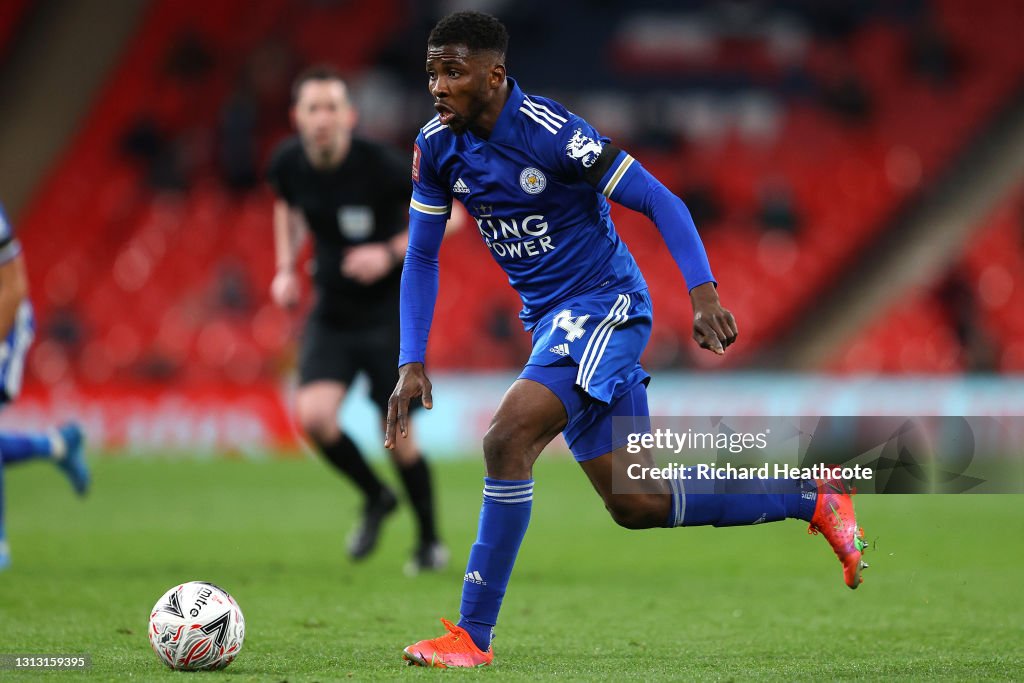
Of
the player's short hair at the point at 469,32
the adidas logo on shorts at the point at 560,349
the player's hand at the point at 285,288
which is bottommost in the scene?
the adidas logo on shorts at the point at 560,349

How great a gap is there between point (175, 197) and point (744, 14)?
949 centimetres

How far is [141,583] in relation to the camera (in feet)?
22.0

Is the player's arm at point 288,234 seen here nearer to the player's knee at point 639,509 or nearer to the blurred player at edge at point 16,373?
the blurred player at edge at point 16,373

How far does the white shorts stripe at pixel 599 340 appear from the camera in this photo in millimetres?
4520

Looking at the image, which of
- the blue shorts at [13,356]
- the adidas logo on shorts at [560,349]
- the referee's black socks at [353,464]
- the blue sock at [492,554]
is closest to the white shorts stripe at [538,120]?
the adidas logo on shorts at [560,349]

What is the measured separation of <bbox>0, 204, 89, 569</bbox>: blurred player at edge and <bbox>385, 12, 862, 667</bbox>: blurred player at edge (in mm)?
2696

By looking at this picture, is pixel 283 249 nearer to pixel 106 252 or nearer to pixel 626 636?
pixel 626 636

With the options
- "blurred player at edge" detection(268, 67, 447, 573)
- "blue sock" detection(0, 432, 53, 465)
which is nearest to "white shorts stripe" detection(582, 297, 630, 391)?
"blurred player at edge" detection(268, 67, 447, 573)

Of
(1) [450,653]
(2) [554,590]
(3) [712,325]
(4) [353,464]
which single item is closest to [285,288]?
(4) [353,464]

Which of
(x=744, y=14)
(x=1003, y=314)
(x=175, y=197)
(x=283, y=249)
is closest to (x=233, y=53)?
(x=175, y=197)

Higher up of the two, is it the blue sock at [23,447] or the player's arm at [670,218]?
the player's arm at [670,218]

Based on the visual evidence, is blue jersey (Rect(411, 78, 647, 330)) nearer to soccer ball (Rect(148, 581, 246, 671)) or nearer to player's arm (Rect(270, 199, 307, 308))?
soccer ball (Rect(148, 581, 246, 671))

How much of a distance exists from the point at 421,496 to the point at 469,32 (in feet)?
11.6

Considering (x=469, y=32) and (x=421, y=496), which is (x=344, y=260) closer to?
(x=421, y=496)
